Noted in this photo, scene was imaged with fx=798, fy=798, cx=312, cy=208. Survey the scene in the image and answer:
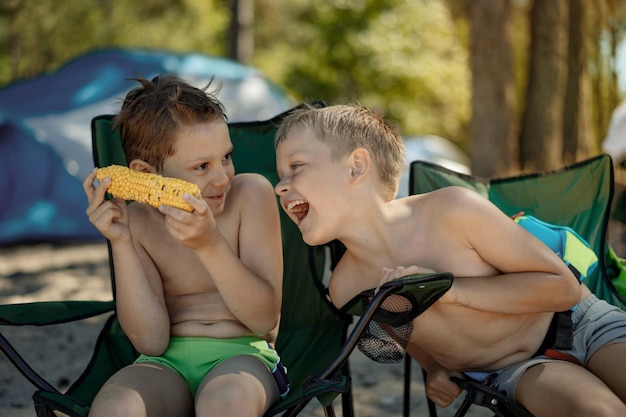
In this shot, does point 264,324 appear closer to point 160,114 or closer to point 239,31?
point 160,114

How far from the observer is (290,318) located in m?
2.88

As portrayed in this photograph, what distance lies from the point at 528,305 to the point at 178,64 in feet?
19.0

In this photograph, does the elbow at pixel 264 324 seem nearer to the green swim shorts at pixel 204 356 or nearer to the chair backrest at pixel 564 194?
the green swim shorts at pixel 204 356

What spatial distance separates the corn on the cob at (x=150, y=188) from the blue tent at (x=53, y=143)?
4.91 m

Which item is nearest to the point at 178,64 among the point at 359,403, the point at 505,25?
the point at 505,25

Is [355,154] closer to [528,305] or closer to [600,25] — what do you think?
[528,305]

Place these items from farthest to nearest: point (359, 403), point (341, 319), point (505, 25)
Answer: point (505, 25) < point (359, 403) < point (341, 319)

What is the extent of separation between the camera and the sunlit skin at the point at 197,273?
2.00 meters

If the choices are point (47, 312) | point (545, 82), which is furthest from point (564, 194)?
point (545, 82)

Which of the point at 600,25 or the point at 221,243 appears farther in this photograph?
the point at 600,25

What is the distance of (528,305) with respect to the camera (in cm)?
213

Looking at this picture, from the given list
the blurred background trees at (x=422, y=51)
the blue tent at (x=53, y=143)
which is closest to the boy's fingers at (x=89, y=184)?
the blue tent at (x=53, y=143)

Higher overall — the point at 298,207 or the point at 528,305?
the point at 298,207

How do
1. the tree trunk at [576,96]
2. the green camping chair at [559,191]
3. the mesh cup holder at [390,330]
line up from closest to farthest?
the mesh cup holder at [390,330] < the green camping chair at [559,191] < the tree trunk at [576,96]
